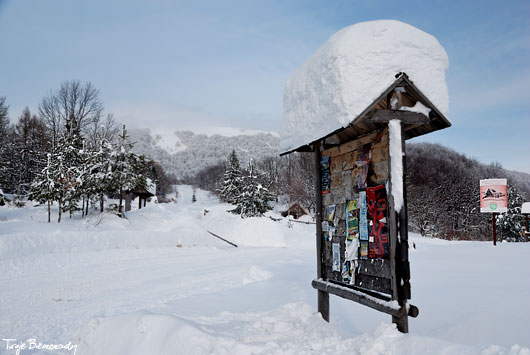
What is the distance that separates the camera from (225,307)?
7434 mm

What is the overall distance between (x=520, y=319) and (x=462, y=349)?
218 centimetres

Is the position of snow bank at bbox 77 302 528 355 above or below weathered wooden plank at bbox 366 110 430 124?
below

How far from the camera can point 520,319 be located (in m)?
4.88

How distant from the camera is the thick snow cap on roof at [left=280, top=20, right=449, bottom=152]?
475 centimetres

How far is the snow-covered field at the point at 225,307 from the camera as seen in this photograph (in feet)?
15.4

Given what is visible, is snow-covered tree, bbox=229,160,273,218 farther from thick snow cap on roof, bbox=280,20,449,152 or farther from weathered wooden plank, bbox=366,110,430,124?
weathered wooden plank, bbox=366,110,430,124

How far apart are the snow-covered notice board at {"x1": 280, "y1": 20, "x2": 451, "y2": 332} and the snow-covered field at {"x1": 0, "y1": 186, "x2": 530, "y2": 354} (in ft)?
2.35

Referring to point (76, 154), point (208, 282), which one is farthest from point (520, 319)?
point (76, 154)

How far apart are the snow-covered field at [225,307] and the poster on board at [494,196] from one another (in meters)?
10.7

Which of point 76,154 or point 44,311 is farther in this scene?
point 76,154

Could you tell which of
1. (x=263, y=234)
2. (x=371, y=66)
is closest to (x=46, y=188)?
(x=263, y=234)

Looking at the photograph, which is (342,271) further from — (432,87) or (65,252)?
(65,252)

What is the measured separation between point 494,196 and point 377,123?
19.9 meters

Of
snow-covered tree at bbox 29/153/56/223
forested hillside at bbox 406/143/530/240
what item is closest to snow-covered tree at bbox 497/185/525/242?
forested hillside at bbox 406/143/530/240
